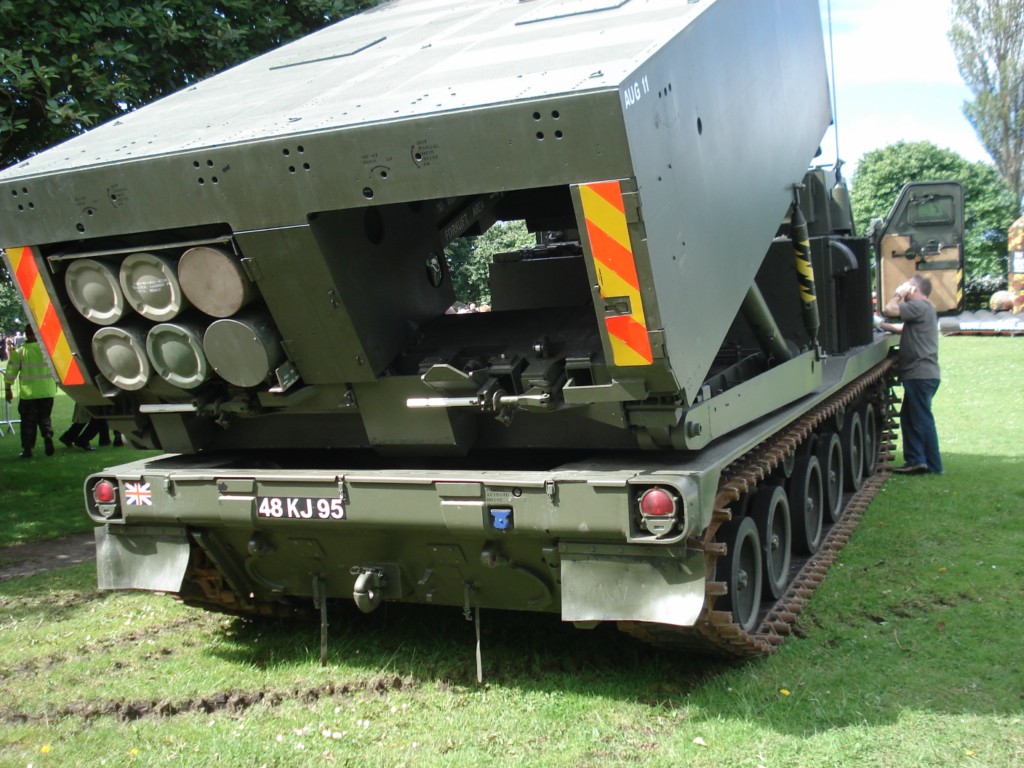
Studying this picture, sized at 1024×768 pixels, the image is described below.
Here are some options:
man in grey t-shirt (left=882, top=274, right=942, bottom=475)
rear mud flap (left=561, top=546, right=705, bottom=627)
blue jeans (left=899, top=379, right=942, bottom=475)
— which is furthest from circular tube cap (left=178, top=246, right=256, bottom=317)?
blue jeans (left=899, top=379, right=942, bottom=475)

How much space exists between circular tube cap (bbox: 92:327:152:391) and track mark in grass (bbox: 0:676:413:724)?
4.71 feet

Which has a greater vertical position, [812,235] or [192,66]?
[192,66]

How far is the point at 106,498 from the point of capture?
5.07 m

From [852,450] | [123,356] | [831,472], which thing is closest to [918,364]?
[852,450]

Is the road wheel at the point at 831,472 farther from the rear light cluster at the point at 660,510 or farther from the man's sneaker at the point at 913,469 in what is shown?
the rear light cluster at the point at 660,510

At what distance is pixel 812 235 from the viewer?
816 cm

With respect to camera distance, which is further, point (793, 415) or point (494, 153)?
point (793, 415)

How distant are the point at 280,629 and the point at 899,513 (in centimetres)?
478

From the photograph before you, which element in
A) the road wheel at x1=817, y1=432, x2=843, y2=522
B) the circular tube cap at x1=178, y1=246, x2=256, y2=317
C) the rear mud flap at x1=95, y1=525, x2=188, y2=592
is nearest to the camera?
the circular tube cap at x1=178, y1=246, x2=256, y2=317

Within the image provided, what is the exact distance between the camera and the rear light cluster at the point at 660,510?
3.99 m

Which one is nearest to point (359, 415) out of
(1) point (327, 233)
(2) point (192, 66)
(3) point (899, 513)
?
(1) point (327, 233)

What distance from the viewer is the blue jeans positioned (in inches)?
372

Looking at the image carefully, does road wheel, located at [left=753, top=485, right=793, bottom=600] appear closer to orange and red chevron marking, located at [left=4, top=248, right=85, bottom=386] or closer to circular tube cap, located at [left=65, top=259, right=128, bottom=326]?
circular tube cap, located at [left=65, top=259, right=128, bottom=326]

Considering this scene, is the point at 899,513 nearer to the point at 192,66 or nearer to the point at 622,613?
the point at 622,613
